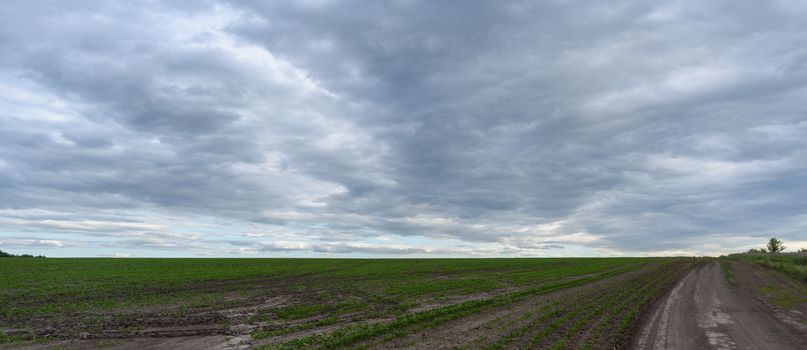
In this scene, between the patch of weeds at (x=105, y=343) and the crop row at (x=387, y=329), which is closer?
the crop row at (x=387, y=329)

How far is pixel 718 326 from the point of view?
21266 millimetres

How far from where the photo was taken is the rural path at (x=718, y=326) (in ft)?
58.0

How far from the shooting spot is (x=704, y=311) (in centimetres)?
2591

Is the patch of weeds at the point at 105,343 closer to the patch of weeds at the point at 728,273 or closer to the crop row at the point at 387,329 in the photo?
the crop row at the point at 387,329

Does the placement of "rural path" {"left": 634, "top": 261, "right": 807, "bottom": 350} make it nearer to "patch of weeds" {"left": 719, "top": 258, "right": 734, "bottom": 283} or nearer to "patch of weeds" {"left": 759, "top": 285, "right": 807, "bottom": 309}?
"patch of weeds" {"left": 759, "top": 285, "right": 807, "bottom": 309}

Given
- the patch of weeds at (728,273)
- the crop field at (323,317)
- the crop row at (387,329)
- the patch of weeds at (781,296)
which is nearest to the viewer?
the crop row at (387,329)

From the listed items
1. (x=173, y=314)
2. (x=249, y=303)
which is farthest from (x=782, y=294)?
(x=173, y=314)

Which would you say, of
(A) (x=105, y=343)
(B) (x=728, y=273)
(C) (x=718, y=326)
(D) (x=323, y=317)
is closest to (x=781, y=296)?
(C) (x=718, y=326)

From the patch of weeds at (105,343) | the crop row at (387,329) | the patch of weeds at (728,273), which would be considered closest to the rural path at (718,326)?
the crop row at (387,329)

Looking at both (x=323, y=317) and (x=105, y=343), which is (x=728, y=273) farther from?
(x=105, y=343)

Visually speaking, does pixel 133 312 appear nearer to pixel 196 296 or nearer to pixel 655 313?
pixel 196 296

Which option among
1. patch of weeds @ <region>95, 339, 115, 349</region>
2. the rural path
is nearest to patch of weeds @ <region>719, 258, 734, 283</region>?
the rural path

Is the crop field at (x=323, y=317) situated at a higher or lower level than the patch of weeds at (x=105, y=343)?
higher

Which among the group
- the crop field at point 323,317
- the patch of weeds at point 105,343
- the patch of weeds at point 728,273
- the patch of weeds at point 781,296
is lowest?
the patch of weeds at point 105,343
